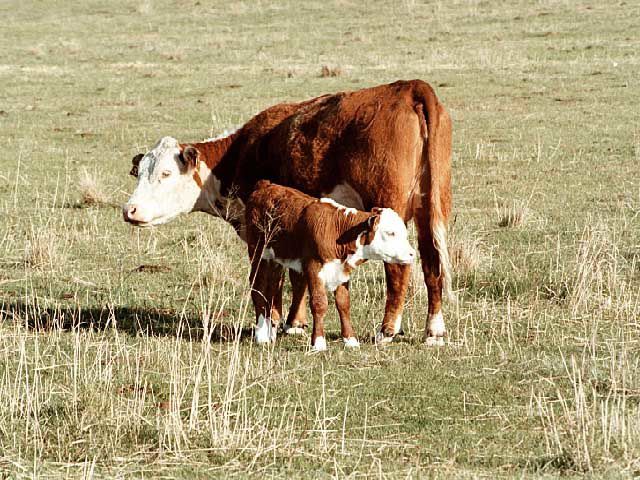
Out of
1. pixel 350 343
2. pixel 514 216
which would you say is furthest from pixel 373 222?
pixel 514 216

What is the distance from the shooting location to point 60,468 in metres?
5.38

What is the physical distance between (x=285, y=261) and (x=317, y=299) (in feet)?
1.55

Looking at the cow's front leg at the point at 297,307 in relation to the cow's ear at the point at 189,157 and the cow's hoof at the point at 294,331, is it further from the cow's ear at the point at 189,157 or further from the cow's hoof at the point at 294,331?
the cow's ear at the point at 189,157

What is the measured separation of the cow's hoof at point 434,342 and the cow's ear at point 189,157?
2.30 m

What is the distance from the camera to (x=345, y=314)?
7582 mm

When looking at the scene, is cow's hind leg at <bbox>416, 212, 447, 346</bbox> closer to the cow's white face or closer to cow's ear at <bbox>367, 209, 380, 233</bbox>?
cow's ear at <bbox>367, 209, 380, 233</bbox>

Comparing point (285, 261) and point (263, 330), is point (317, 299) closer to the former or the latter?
point (285, 261)

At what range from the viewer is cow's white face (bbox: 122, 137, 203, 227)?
27.9 ft

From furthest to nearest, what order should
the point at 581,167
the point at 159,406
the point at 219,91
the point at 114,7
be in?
the point at 114,7
the point at 219,91
the point at 581,167
the point at 159,406

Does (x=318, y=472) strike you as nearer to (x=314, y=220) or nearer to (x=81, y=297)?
(x=314, y=220)

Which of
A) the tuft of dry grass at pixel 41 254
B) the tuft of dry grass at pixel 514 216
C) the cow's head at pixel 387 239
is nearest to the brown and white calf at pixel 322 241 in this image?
the cow's head at pixel 387 239

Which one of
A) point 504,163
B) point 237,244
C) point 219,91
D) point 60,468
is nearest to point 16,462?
point 60,468

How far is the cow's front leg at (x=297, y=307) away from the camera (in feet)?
27.2

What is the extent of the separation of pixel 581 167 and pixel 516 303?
6.97 m
